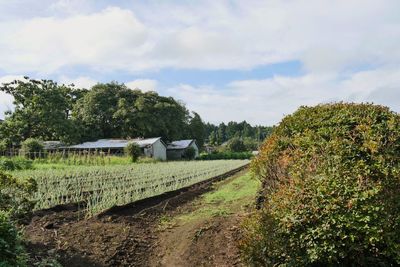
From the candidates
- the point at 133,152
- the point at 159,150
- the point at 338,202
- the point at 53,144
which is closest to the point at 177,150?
the point at 159,150

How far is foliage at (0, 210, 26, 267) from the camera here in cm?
387

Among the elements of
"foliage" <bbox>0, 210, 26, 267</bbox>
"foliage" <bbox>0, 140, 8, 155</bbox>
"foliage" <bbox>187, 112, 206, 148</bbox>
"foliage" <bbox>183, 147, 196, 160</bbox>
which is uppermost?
"foliage" <bbox>187, 112, 206, 148</bbox>

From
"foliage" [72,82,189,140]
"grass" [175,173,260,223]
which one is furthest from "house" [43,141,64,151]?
"grass" [175,173,260,223]

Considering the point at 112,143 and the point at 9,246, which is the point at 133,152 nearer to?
the point at 112,143

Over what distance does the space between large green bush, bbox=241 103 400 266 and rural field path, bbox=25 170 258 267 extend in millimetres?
1215

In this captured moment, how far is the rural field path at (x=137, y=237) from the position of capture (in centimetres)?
575

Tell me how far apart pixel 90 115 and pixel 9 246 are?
154 feet

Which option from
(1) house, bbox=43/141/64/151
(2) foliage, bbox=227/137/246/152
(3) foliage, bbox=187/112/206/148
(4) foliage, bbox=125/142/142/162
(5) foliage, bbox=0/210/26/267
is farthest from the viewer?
(2) foliage, bbox=227/137/246/152

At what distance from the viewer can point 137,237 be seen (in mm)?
6852

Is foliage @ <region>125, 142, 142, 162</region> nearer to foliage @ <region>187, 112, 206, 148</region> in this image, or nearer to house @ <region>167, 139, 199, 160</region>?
house @ <region>167, 139, 199, 160</region>

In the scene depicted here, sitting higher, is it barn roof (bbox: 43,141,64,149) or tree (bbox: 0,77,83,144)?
tree (bbox: 0,77,83,144)

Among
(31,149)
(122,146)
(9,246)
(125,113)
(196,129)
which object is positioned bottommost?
(9,246)

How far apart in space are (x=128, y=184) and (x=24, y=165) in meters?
9.43

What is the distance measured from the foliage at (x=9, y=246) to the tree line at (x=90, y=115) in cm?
3571
